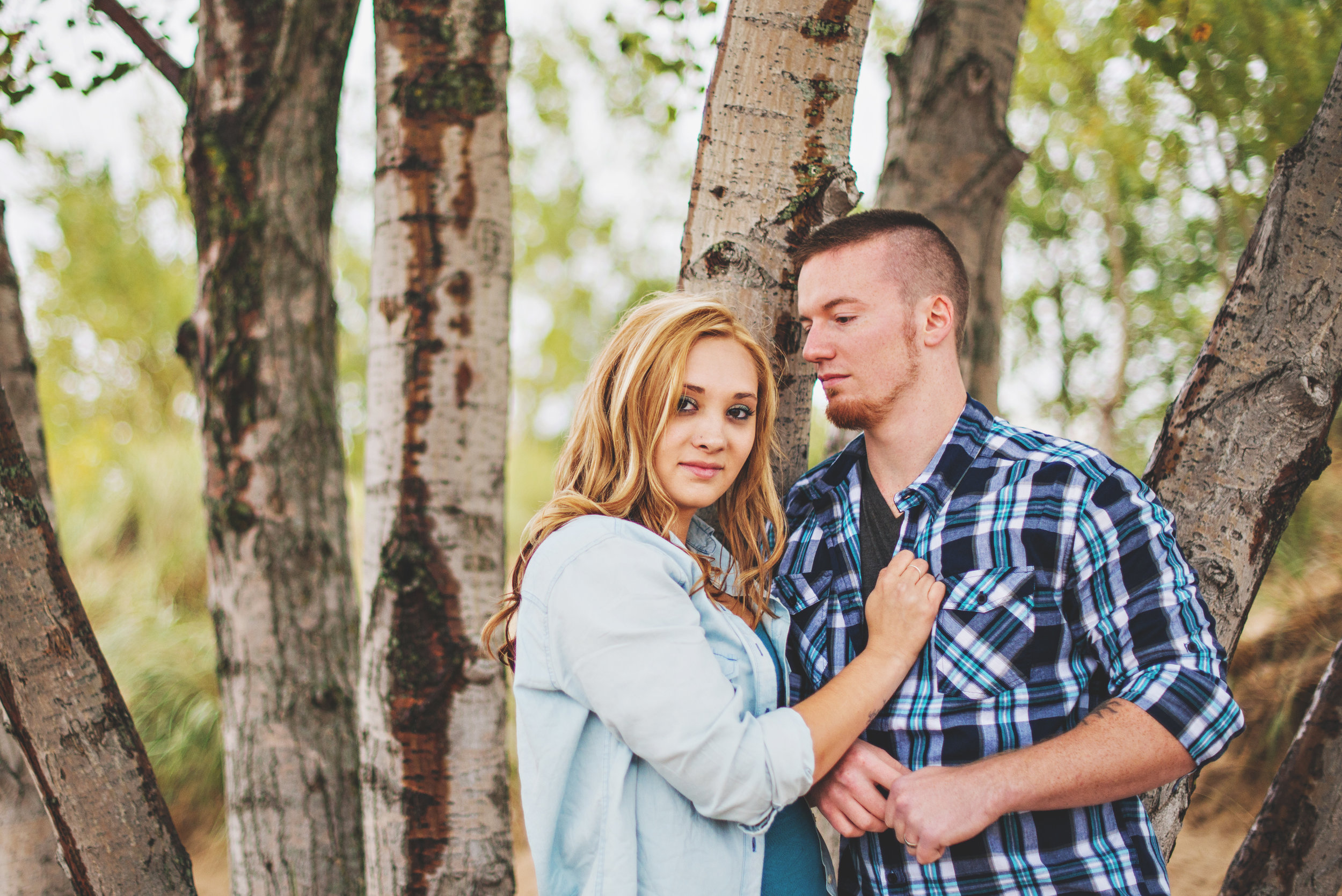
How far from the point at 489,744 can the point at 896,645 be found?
141 centimetres

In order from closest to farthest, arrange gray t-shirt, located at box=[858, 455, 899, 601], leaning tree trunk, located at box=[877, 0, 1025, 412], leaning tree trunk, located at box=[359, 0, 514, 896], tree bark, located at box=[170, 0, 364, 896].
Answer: gray t-shirt, located at box=[858, 455, 899, 601] < leaning tree trunk, located at box=[359, 0, 514, 896] < tree bark, located at box=[170, 0, 364, 896] < leaning tree trunk, located at box=[877, 0, 1025, 412]

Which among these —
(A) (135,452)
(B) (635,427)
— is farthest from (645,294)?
(A) (135,452)

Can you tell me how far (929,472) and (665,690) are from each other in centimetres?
82

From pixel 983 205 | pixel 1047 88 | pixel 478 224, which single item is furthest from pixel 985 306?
pixel 1047 88

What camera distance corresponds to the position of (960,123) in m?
3.57

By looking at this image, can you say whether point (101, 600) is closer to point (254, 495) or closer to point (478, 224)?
point (254, 495)

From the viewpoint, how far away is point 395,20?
263 centimetres

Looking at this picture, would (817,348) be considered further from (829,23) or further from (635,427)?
(829,23)

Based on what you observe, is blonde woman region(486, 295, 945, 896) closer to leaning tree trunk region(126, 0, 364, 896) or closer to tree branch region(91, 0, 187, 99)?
leaning tree trunk region(126, 0, 364, 896)

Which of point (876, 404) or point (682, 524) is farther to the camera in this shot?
point (876, 404)


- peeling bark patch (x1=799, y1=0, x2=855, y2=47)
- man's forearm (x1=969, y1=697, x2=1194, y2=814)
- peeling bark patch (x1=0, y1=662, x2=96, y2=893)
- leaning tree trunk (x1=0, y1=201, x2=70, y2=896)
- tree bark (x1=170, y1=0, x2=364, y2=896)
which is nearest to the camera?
man's forearm (x1=969, y1=697, x2=1194, y2=814)

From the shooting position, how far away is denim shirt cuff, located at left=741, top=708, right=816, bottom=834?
147cm

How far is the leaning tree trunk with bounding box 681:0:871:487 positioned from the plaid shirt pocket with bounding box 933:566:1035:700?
74 centimetres

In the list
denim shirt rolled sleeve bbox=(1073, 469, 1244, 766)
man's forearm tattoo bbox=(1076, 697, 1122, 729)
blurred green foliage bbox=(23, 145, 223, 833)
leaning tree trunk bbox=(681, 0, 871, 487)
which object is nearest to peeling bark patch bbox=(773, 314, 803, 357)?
leaning tree trunk bbox=(681, 0, 871, 487)
